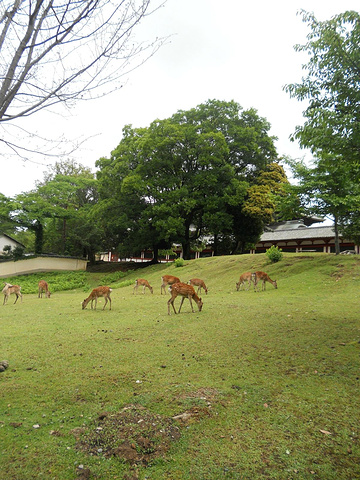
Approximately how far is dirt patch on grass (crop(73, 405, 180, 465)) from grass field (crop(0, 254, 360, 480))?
0.01m

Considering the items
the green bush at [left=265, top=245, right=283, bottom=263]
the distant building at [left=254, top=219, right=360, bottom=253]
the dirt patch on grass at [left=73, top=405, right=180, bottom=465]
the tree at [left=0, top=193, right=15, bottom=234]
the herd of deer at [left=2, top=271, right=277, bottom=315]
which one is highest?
the tree at [left=0, top=193, right=15, bottom=234]

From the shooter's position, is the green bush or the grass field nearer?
the grass field

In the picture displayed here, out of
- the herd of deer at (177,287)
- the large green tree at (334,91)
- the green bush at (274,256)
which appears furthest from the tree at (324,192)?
the large green tree at (334,91)

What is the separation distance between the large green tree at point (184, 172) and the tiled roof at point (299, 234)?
6.95 metres

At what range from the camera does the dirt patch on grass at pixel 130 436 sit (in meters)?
2.99

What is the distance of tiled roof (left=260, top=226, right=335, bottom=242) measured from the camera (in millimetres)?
29406

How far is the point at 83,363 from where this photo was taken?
5297 mm

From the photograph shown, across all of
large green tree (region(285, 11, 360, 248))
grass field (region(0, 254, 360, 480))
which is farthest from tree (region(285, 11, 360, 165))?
grass field (region(0, 254, 360, 480))

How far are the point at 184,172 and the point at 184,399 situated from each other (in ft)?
79.8

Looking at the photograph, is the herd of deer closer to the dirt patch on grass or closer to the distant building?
the dirt patch on grass

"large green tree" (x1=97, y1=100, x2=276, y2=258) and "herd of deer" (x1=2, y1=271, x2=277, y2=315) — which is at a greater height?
"large green tree" (x1=97, y1=100, x2=276, y2=258)

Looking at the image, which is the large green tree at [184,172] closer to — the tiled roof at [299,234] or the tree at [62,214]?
the tree at [62,214]

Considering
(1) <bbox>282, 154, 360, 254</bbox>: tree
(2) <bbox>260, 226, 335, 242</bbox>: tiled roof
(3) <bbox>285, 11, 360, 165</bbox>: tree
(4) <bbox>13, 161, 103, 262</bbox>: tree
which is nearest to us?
(3) <bbox>285, 11, 360, 165</bbox>: tree

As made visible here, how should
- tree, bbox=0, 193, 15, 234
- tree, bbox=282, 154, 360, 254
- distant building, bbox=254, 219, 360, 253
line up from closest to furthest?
tree, bbox=282, 154, 360, 254 → tree, bbox=0, 193, 15, 234 → distant building, bbox=254, 219, 360, 253
